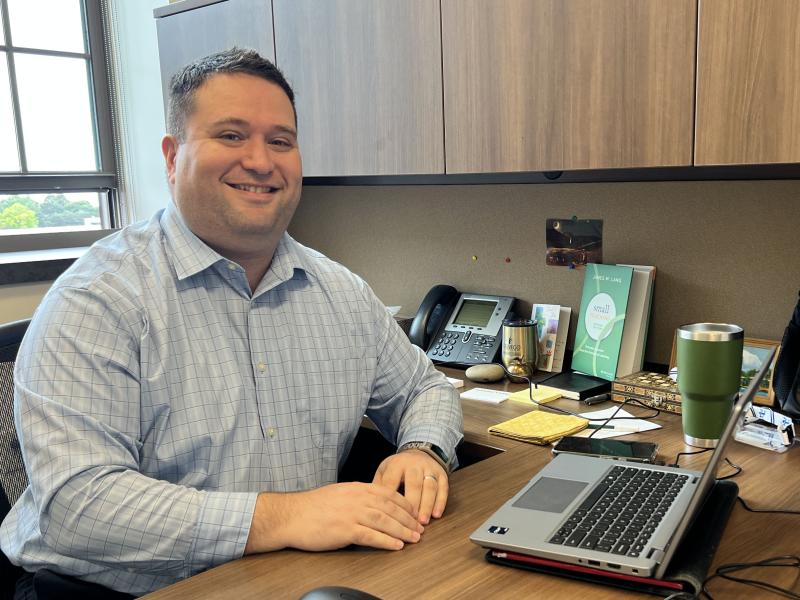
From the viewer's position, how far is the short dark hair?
53.9 inches

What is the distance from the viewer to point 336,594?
0.85 metres

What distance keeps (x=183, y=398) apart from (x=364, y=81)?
99 centimetres

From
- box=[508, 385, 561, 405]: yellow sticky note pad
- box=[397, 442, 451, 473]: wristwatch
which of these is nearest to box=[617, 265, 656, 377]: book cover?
box=[508, 385, 561, 405]: yellow sticky note pad

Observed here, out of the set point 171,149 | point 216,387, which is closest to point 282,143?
point 171,149

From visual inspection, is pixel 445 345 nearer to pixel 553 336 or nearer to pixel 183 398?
pixel 553 336

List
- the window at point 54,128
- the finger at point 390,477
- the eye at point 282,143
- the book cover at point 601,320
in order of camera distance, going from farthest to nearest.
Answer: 1. the window at point 54,128
2. the book cover at point 601,320
3. the eye at point 282,143
4. the finger at point 390,477

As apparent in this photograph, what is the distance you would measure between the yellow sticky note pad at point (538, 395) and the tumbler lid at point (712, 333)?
0.45 meters

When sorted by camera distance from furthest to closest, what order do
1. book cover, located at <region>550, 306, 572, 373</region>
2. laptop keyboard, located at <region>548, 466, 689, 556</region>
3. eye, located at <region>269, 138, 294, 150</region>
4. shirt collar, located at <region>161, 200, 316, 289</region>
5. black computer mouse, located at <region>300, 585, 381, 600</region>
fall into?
book cover, located at <region>550, 306, 572, 373</region>
eye, located at <region>269, 138, 294, 150</region>
shirt collar, located at <region>161, 200, 316, 289</region>
laptop keyboard, located at <region>548, 466, 689, 556</region>
black computer mouse, located at <region>300, 585, 381, 600</region>

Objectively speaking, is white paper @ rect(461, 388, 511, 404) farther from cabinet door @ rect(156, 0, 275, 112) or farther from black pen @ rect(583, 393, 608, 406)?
cabinet door @ rect(156, 0, 275, 112)

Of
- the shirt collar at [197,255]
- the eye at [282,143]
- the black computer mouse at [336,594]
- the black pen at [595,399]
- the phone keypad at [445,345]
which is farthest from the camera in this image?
the phone keypad at [445,345]

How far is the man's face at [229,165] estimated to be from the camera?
4.45 ft

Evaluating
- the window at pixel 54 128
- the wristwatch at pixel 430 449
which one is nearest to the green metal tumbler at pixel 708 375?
the wristwatch at pixel 430 449

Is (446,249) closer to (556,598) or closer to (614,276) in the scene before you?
(614,276)

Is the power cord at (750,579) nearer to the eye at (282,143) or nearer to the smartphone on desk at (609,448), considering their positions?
the smartphone on desk at (609,448)
